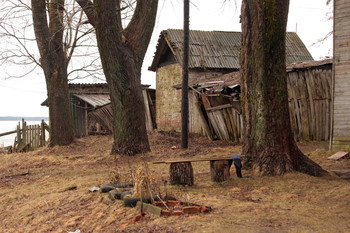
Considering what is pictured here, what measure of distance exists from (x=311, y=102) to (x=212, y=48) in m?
10.0

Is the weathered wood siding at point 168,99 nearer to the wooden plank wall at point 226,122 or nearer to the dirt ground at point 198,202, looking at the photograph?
the wooden plank wall at point 226,122

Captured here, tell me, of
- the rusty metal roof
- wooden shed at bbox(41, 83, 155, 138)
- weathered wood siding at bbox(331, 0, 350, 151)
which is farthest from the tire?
wooden shed at bbox(41, 83, 155, 138)

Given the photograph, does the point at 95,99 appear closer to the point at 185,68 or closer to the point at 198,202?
the point at 185,68

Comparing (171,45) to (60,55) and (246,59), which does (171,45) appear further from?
(246,59)

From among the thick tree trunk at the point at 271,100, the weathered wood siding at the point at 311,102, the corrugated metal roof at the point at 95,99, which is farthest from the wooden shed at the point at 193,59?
the thick tree trunk at the point at 271,100

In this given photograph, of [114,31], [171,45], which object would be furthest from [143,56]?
A: [171,45]

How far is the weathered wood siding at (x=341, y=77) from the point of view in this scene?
35.8ft

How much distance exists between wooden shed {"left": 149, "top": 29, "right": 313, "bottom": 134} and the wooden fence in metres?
6.35

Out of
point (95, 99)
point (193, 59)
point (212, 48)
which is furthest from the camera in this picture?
point (95, 99)

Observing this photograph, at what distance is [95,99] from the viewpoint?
24.1 meters

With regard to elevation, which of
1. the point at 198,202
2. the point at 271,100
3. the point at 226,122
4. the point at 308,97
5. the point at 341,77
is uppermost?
the point at 341,77

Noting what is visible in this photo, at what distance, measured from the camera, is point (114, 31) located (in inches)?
472

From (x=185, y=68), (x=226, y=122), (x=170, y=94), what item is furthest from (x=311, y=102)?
(x=170, y=94)

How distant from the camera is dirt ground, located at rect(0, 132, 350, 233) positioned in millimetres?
4855
